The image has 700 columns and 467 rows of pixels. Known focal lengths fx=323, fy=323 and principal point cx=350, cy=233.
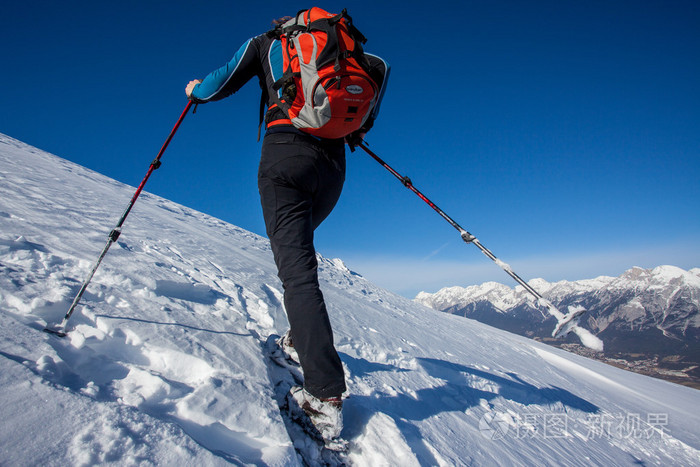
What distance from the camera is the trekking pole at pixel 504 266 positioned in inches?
86.8

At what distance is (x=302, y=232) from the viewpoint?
197cm

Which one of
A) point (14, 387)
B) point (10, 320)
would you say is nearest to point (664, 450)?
point (14, 387)

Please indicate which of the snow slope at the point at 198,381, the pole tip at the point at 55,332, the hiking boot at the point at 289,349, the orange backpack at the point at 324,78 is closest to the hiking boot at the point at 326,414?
the snow slope at the point at 198,381

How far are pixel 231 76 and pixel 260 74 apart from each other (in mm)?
233

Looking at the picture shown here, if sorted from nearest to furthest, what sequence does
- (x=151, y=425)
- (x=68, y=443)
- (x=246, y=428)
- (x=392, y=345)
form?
(x=68, y=443) < (x=151, y=425) < (x=246, y=428) < (x=392, y=345)

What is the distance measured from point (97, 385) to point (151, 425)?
445 millimetres

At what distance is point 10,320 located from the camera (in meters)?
1.72

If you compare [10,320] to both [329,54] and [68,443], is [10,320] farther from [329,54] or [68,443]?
[329,54]

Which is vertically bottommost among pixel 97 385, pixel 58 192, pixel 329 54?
pixel 97 385

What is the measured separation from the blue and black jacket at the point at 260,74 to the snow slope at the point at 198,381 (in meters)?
1.66

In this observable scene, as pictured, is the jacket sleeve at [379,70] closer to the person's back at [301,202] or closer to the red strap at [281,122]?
the person's back at [301,202]

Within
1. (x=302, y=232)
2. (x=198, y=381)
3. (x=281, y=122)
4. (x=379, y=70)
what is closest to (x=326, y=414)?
(x=198, y=381)

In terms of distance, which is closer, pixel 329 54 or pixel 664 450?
pixel 329 54

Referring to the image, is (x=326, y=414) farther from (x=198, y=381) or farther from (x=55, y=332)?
(x=55, y=332)
